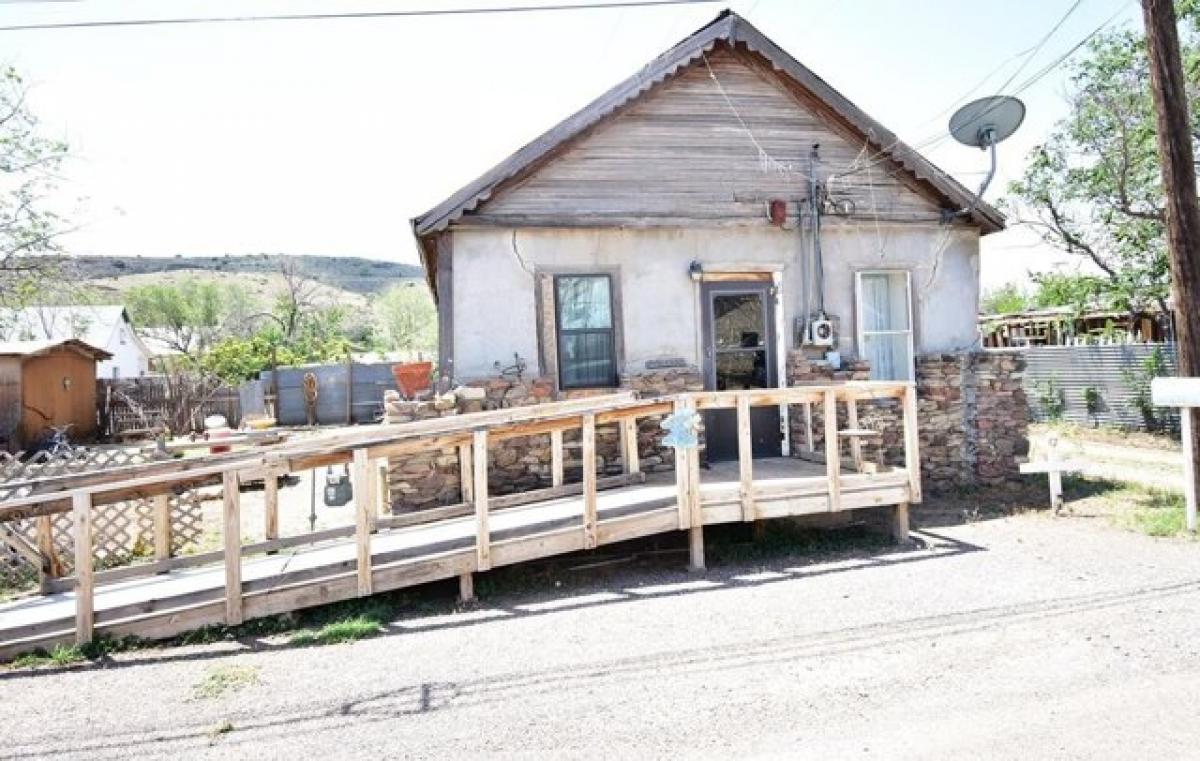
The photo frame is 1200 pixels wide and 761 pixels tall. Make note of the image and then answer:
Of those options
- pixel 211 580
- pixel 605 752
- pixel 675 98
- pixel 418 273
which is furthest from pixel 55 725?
pixel 418 273

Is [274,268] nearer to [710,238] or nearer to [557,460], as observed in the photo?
[710,238]

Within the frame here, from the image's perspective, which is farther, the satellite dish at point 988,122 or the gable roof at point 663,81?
the satellite dish at point 988,122

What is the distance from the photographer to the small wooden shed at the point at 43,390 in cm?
1922

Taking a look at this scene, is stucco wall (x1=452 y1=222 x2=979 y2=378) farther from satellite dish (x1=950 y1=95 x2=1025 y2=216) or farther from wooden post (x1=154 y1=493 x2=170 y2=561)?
wooden post (x1=154 y1=493 x2=170 y2=561)

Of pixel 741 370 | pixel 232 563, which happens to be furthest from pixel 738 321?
pixel 232 563

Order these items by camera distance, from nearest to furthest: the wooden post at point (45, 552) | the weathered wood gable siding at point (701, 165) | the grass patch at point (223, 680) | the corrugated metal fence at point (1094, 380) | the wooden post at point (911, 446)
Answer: the grass patch at point (223, 680)
the wooden post at point (45, 552)
the wooden post at point (911, 446)
the weathered wood gable siding at point (701, 165)
the corrugated metal fence at point (1094, 380)

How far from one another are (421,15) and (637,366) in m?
4.85

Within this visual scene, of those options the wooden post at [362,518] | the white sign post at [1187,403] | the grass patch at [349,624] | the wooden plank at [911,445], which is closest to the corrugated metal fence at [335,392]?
the grass patch at [349,624]

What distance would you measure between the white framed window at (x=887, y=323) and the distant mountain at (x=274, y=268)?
231 ft

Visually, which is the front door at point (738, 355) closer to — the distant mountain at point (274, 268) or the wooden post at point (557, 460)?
the wooden post at point (557, 460)

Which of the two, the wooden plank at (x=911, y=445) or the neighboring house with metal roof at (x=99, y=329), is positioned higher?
the neighboring house with metal roof at (x=99, y=329)

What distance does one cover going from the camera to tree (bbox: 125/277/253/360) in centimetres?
5772

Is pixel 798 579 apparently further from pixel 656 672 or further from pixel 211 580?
pixel 211 580

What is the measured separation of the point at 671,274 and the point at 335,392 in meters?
18.8
